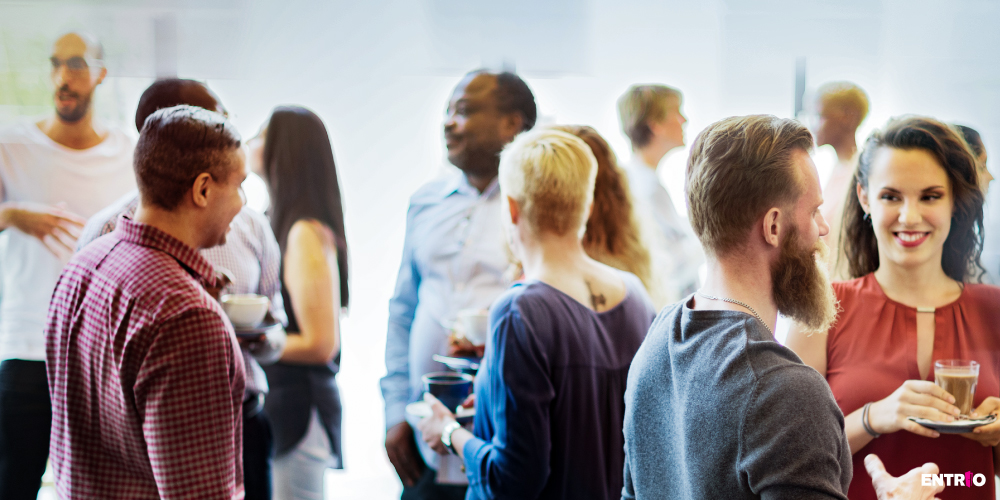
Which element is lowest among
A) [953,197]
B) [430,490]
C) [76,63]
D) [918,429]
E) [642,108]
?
[430,490]

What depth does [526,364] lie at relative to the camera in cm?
163

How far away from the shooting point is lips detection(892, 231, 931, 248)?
5.86 feet

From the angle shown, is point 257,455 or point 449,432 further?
point 257,455

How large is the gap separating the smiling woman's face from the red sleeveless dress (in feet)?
0.42

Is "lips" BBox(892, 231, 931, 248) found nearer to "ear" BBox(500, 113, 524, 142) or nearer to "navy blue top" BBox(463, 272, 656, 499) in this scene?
"navy blue top" BBox(463, 272, 656, 499)

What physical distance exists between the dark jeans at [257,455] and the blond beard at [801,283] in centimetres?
206

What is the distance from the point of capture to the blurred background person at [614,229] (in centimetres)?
235

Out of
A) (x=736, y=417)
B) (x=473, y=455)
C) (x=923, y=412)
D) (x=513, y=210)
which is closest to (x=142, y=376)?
(x=473, y=455)

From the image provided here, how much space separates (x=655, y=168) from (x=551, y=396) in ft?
4.43

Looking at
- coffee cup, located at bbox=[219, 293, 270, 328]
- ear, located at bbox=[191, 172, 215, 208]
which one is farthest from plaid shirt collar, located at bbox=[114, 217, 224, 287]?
coffee cup, located at bbox=[219, 293, 270, 328]

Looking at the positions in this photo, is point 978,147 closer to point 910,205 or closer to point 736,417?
point 910,205

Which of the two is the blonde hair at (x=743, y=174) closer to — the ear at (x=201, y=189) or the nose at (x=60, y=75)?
the ear at (x=201, y=189)

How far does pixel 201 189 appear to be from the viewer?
159 centimetres

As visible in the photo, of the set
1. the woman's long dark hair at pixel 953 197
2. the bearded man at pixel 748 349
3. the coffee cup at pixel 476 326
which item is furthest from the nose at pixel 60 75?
the woman's long dark hair at pixel 953 197
